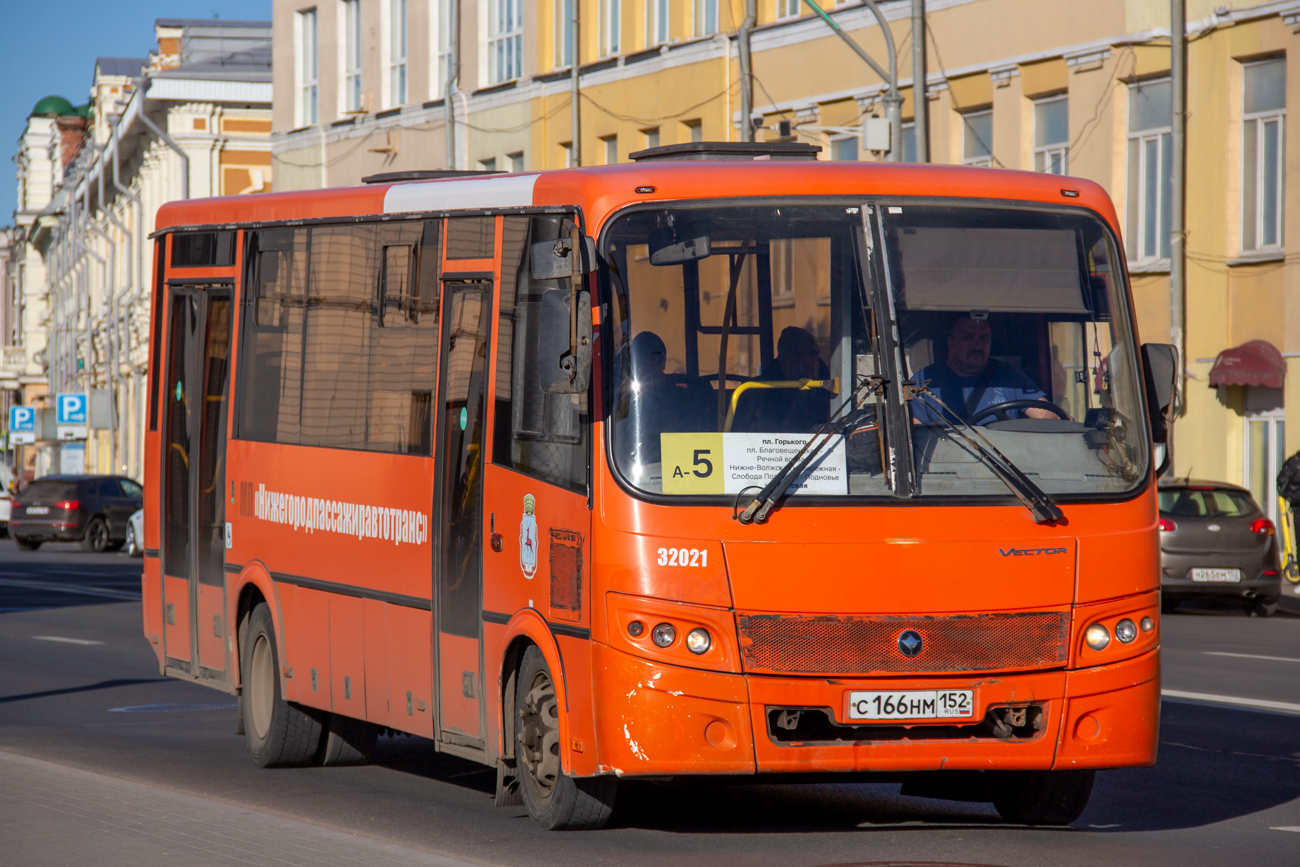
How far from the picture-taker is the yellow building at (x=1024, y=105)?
30.1 meters

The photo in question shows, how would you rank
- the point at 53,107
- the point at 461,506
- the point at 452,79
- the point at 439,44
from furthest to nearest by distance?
the point at 53,107
the point at 439,44
the point at 452,79
the point at 461,506

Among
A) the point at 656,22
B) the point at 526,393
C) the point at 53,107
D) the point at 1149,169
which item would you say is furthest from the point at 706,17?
the point at 53,107

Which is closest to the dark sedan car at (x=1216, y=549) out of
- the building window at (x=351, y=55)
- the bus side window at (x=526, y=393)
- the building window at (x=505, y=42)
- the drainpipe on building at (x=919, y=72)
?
the drainpipe on building at (x=919, y=72)

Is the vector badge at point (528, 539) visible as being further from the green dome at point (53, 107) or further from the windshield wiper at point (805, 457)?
the green dome at point (53, 107)

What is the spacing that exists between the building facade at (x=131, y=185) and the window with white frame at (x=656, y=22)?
13.0 m

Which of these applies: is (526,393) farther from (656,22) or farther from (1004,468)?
(656,22)

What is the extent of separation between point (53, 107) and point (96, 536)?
76755 mm

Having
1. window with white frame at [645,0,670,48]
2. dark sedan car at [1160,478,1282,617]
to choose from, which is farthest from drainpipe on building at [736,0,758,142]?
dark sedan car at [1160,478,1282,617]

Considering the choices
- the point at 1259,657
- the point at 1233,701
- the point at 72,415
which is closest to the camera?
the point at 1233,701

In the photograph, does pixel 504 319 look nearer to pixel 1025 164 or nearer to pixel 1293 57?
pixel 1293 57

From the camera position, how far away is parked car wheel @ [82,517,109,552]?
44.6 metres

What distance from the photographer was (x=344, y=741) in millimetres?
12188

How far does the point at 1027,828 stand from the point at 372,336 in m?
3.90

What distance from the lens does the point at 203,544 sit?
1294 cm
